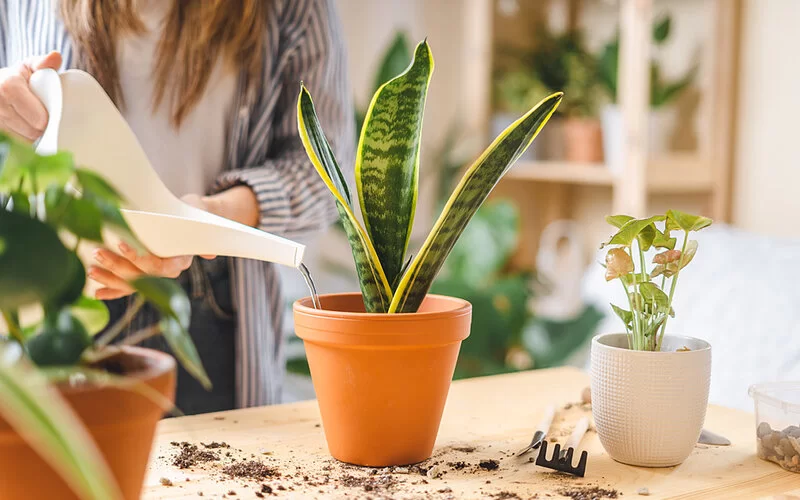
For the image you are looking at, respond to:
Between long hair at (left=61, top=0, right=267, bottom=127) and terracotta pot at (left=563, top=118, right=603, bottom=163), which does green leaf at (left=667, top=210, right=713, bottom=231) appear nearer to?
long hair at (left=61, top=0, right=267, bottom=127)

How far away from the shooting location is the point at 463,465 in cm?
77

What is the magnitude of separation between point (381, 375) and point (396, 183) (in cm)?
18

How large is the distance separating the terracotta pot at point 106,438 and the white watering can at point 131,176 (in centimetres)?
19

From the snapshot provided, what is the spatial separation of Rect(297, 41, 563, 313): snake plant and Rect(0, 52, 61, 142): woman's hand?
1.01 ft

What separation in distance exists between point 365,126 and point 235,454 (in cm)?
35

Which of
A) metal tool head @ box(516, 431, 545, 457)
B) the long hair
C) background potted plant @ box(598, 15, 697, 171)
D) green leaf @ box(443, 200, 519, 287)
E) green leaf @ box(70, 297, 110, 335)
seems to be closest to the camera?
green leaf @ box(70, 297, 110, 335)

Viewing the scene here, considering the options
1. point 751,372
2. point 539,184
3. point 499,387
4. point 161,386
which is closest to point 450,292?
point 539,184

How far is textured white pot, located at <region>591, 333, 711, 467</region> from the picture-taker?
75 cm

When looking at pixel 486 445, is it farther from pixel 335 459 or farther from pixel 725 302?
pixel 725 302

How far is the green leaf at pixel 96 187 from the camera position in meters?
0.48

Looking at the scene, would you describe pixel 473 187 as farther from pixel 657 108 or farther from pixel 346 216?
pixel 657 108

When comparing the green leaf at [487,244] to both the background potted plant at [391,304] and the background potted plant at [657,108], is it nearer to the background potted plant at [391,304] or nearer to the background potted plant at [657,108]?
the background potted plant at [657,108]

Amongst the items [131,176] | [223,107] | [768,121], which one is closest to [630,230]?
[131,176]

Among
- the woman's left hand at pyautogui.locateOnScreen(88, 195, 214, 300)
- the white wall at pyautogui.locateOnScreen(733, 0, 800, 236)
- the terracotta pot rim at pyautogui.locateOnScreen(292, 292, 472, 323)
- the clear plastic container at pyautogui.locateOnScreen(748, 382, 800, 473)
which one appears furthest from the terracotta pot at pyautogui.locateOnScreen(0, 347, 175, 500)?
the white wall at pyautogui.locateOnScreen(733, 0, 800, 236)
